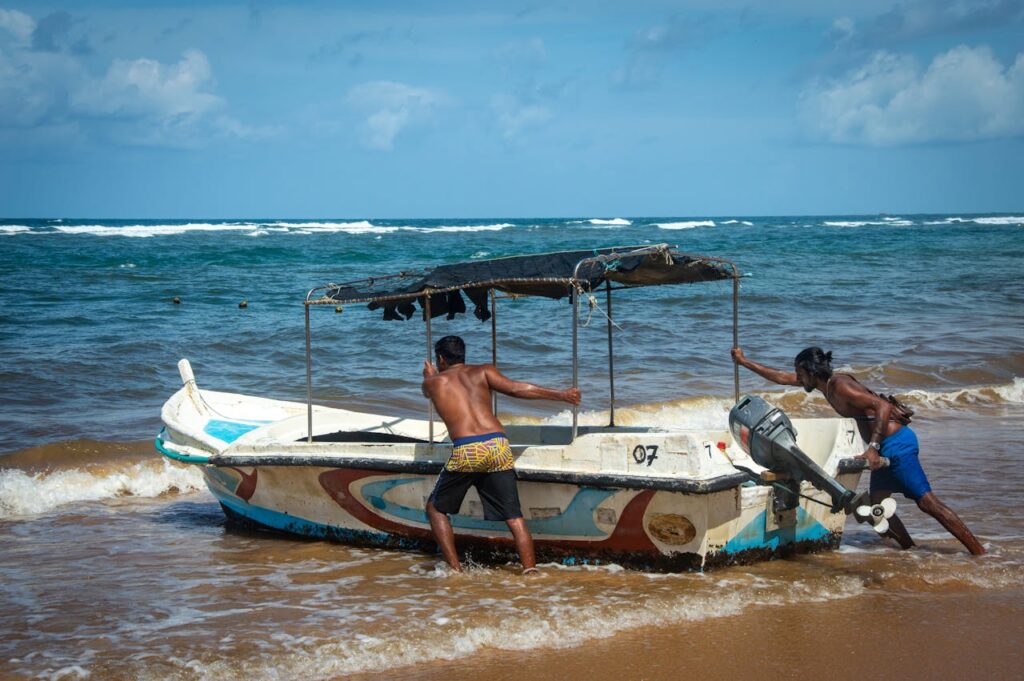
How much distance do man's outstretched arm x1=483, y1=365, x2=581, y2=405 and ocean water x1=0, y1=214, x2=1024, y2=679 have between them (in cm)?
112

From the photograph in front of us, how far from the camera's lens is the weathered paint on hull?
6078 mm

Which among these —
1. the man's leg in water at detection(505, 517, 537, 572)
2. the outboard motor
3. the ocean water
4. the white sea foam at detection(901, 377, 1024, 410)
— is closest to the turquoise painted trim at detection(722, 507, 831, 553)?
the ocean water

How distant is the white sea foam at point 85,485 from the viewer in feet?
28.9

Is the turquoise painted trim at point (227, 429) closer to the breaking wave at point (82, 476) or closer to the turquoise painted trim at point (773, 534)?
the breaking wave at point (82, 476)

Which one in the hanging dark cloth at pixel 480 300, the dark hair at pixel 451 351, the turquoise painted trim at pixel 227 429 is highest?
the hanging dark cloth at pixel 480 300

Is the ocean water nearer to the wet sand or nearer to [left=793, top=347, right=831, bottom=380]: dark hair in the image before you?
the wet sand

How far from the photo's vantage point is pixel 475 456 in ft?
20.5

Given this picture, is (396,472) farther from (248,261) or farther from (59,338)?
(248,261)

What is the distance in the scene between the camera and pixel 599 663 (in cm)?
500

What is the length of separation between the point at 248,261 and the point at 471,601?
30.4 meters

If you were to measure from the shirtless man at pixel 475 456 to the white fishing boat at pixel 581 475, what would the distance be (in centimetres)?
18

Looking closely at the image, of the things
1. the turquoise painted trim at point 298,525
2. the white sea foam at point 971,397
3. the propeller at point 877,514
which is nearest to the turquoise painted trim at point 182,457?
the turquoise painted trim at point 298,525

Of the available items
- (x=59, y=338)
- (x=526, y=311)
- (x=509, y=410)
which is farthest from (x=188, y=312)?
(x=509, y=410)

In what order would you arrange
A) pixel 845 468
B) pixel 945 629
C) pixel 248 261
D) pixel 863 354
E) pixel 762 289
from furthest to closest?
pixel 248 261, pixel 762 289, pixel 863 354, pixel 845 468, pixel 945 629
